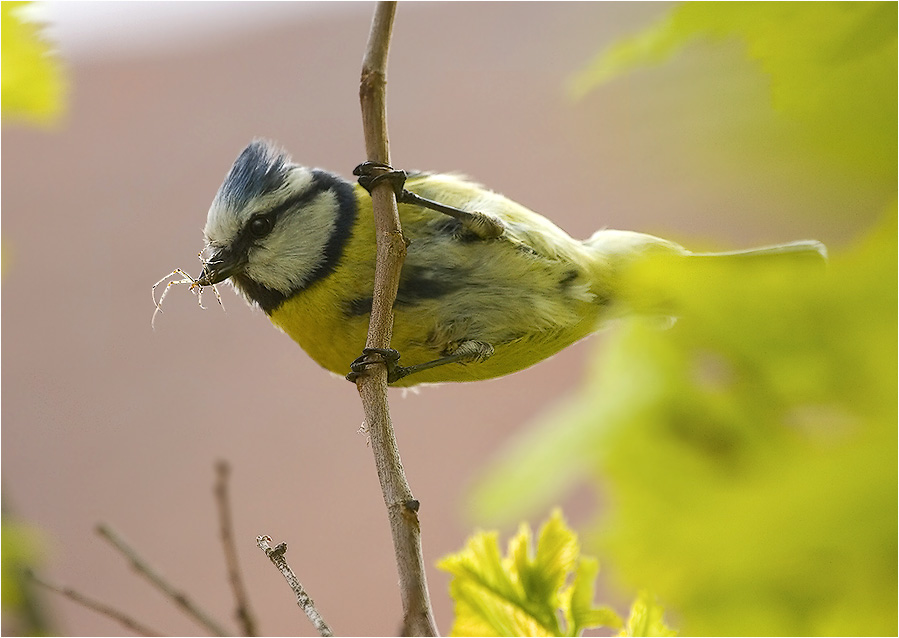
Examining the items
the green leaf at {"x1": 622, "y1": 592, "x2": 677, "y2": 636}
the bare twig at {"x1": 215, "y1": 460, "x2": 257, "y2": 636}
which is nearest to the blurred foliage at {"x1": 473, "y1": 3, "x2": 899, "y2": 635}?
the green leaf at {"x1": 622, "y1": 592, "x2": 677, "y2": 636}

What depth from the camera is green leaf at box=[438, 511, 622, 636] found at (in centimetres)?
31

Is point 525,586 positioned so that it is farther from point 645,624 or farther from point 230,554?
point 230,554

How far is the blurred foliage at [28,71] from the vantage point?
29 centimetres

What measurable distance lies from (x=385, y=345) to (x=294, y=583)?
0.18 m

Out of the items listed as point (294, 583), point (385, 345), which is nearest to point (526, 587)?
point (294, 583)

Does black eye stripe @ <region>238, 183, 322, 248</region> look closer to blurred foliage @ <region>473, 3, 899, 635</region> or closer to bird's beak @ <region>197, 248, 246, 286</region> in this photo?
bird's beak @ <region>197, 248, 246, 286</region>

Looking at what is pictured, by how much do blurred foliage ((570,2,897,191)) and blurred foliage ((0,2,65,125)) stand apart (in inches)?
8.2

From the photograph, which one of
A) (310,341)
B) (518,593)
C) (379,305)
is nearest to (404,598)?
(518,593)

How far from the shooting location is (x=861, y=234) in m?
0.10

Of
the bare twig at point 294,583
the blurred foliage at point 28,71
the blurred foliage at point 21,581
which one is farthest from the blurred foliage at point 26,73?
the blurred foliage at point 21,581

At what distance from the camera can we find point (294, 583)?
358 mm

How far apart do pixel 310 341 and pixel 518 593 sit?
471 mm

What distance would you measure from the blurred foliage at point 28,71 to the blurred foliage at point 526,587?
8.8 inches

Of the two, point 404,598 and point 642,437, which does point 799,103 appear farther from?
point 404,598
